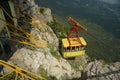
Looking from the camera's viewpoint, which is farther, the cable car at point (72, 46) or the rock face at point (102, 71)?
the cable car at point (72, 46)

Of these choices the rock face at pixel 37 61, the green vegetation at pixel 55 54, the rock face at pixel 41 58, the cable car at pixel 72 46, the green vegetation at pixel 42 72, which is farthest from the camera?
the cable car at pixel 72 46

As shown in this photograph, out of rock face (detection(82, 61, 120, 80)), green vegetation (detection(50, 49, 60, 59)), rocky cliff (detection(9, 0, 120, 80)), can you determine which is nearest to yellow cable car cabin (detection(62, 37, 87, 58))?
rocky cliff (detection(9, 0, 120, 80))

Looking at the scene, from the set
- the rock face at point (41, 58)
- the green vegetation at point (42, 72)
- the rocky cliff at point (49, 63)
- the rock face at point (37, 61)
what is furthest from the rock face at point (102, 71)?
the green vegetation at point (42, 72)

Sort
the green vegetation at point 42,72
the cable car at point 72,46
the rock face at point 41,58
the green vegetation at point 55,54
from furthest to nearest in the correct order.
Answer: the cable car at point 72,46
the green vegetation at point 55,54
the green vegetation at point 42,72
the rock face at point 41,58

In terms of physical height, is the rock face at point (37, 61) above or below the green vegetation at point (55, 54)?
above

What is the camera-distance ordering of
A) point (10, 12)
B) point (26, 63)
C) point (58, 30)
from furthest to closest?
point (58, 30) → point (26, 63) → point (10, 12)

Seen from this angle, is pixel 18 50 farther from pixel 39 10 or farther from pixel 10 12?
pixel 39 10

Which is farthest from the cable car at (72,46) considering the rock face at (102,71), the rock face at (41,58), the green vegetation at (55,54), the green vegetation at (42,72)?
the green vegetation at (42,72)

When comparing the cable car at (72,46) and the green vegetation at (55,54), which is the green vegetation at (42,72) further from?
the cable car at (72,46)

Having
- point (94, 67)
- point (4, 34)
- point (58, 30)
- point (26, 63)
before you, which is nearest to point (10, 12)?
point (4, 34)

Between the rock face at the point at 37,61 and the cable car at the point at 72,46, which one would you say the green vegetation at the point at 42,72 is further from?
the cable car at the point at 72,46
